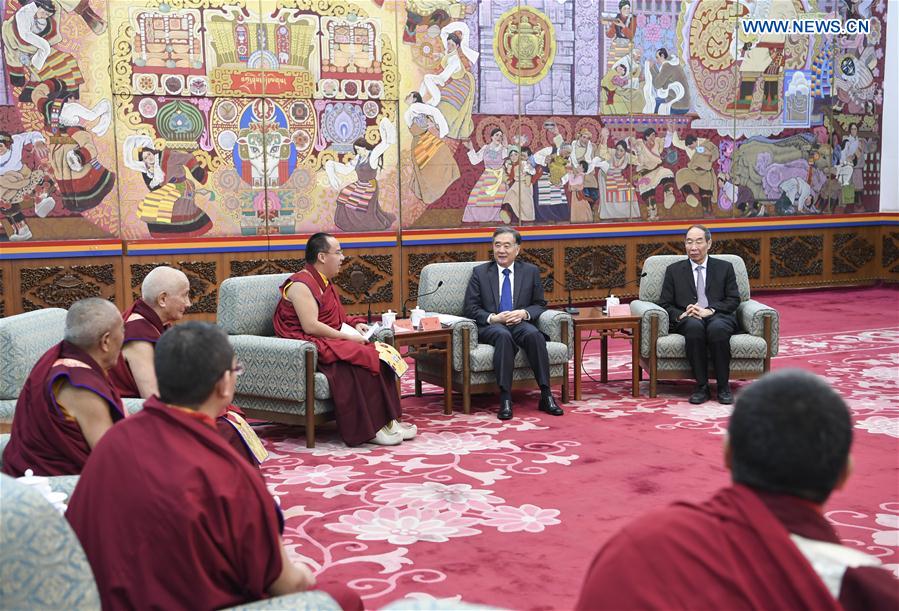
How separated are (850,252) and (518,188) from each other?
4.41m

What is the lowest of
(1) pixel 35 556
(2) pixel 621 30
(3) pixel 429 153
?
(1) pixel 35 556

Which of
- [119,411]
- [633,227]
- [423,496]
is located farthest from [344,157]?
[119,411]

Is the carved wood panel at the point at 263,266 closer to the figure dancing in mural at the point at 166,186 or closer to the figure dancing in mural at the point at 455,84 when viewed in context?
the figure dancing in mural at the point at 166,186

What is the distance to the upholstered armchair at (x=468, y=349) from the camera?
6.29 meters

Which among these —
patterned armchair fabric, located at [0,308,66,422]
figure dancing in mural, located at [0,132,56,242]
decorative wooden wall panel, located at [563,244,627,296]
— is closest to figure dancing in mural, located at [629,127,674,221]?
decorative wooden wall panel, located at [563,244,627,296]

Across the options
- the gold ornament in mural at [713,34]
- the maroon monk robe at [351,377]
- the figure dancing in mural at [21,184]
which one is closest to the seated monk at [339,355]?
the maroon monk robe at [351,377]

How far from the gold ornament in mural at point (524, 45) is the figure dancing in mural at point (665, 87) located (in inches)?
45.9

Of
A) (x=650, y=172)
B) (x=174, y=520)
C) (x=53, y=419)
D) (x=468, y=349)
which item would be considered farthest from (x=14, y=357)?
(x=650, y=172)

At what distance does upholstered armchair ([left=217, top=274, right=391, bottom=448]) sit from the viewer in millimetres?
5496

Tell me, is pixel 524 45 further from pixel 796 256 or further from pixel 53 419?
pixel 53 419

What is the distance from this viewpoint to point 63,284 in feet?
28.6

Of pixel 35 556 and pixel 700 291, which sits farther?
pixel 700 291

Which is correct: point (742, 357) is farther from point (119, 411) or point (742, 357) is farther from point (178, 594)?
point (178, 594)

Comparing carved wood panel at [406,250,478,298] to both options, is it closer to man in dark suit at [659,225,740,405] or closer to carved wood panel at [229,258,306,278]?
carved wood panel at [229,258,306,278]
